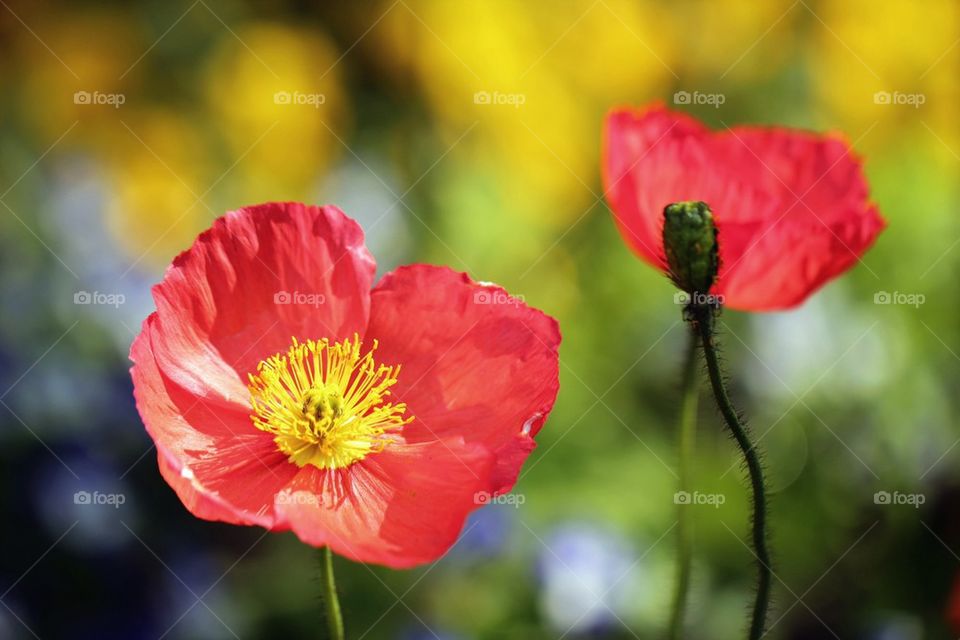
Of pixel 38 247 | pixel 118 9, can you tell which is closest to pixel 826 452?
pixel 38 247

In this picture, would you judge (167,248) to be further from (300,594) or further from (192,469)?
(192,469)

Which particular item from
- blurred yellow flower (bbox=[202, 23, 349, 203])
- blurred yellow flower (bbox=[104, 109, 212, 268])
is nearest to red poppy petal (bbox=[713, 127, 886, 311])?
blurred yellow flower (bbox=[104, 109, 212, 268])

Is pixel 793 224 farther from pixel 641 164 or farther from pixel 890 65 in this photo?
pixel 890 65

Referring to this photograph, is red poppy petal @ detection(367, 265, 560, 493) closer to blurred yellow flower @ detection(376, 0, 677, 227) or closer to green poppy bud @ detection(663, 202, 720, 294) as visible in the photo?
green poppy bud @ detection(663, 202, 720, 294)

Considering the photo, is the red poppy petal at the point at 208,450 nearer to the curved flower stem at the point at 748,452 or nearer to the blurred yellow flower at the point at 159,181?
the curved flower stem at the point at 748,452

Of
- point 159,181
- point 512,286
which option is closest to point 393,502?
point 512,286

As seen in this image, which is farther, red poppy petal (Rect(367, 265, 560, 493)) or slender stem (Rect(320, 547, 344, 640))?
red poppy petal (Rect(367, 265, 560, 493))
